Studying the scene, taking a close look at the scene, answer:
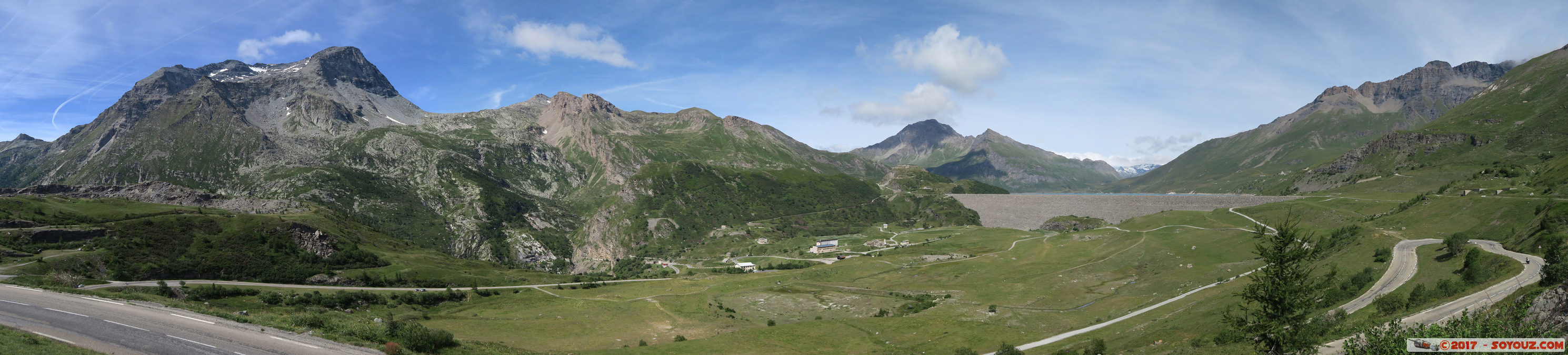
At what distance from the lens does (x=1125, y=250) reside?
311 ft

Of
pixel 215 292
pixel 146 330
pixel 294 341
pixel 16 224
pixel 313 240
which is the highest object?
pixel 16 224

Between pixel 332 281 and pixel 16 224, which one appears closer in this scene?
pixel 332 281

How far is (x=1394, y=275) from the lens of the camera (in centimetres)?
4497

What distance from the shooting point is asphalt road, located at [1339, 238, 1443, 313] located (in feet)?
133

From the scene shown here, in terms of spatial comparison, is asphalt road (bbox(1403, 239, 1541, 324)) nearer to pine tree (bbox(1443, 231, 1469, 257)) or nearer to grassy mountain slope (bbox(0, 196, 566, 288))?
pine tree (bbox(1443, 231, 1469, 257))

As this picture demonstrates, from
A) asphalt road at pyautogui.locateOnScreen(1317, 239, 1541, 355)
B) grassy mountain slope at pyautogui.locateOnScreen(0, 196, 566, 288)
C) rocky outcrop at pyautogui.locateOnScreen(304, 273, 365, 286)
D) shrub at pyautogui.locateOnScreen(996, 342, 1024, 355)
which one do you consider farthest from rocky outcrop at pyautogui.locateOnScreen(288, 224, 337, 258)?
asphalt road at pyautogui.locateOnScreen(1317, 239, 1541, 355)

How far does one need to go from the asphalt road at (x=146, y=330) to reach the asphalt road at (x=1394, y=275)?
64496 millimetres

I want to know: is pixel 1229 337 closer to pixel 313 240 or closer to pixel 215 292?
pixel 215 292

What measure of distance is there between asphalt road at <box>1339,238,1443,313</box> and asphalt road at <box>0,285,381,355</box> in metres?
64.5

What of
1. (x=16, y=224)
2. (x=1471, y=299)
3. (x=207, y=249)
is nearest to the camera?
(x=1471, y=299)

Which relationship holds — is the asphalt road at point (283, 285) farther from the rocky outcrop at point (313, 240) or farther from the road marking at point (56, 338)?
the road marking at point (56, 338)

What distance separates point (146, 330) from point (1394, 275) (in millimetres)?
87630

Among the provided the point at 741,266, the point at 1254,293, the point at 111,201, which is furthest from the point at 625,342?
the point at 111,201

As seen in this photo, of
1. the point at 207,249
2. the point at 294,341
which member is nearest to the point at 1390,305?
the point at 294,341
